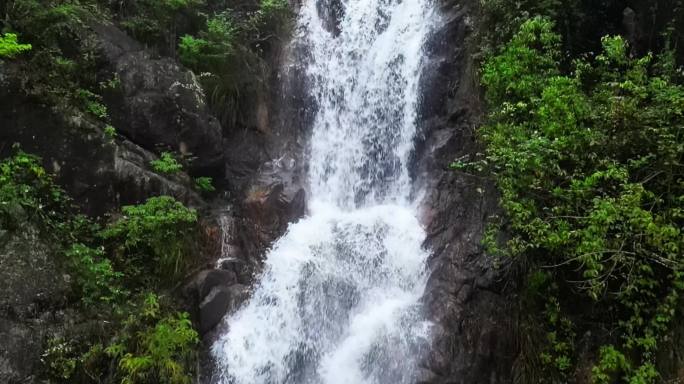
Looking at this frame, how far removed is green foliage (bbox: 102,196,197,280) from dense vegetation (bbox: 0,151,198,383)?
1 centimetres

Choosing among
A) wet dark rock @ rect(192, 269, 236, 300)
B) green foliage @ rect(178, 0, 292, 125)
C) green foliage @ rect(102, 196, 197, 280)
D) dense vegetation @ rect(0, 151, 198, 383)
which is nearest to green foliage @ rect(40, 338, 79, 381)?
dense vegetation @ rect(0, 151, 198, 383)

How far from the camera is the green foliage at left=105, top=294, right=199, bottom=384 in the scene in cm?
640

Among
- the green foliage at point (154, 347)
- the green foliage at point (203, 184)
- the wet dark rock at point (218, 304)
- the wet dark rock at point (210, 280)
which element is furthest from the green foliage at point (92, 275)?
the green foliage at point (203, 184)

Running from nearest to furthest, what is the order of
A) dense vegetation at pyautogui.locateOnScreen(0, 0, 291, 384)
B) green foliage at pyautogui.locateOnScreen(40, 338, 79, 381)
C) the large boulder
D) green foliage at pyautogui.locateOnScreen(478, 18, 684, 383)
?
green foliage at pyautogui.locateOnScreen(478, 18, 684, 383) → green foliage at pyautogui.locateOnScreen(40, 338, 79, 381) → dense vegetation at pyautogui.locateOnScreen(0, 0, 291, 384) → the large boulder

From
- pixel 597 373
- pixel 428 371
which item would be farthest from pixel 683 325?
pixel 428 371

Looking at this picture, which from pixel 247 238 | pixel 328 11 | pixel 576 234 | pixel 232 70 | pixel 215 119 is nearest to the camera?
pixel 576 234

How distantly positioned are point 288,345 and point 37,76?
5604mm

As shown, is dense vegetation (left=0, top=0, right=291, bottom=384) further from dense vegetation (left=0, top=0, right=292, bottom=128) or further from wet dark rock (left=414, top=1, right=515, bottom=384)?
wet dark rock (left=414, top=1, right=515, bottom=384)

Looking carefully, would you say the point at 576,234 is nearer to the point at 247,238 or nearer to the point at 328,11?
the point at 247,238

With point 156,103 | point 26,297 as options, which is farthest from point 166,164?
point 26,297

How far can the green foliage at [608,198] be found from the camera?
211 inches

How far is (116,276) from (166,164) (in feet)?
6.49

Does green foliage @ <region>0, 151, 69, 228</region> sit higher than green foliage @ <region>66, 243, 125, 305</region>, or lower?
higher

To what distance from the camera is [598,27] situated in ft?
26.5
